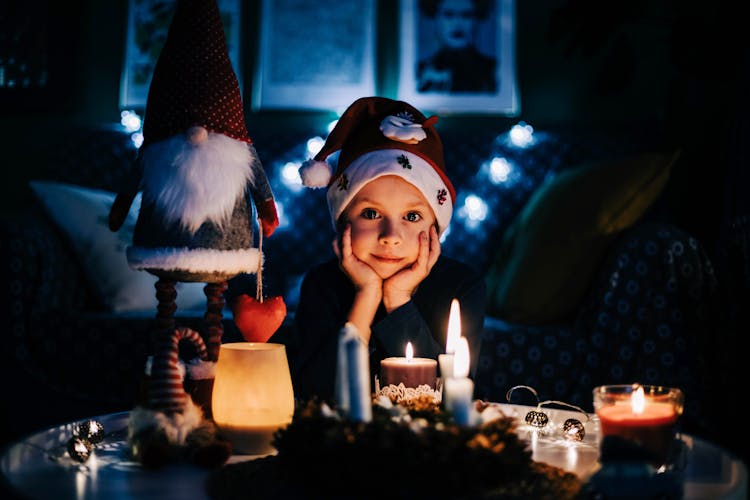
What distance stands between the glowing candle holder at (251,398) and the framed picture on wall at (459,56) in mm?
2540

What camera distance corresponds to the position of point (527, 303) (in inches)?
87.2

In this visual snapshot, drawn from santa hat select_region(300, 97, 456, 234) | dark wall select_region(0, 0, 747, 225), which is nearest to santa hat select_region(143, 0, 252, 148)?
santa hat select_region(300, 97, 456, 234)

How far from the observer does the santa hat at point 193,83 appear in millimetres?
1071

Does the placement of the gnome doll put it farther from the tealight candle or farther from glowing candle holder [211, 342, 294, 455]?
the tealight candle

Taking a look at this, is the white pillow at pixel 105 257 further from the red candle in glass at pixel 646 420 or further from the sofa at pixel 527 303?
the red candle in glass at pixel 646 420

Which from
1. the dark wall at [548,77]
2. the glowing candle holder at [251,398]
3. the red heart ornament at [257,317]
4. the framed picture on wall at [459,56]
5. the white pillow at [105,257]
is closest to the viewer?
the glowing candle holder at [251,398]

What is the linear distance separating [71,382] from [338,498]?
1.70 meters

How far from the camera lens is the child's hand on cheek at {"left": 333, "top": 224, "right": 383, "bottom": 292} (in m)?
1.44

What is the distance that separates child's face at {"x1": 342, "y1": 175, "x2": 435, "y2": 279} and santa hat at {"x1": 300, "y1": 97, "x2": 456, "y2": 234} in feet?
0.07

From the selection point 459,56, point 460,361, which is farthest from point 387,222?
point 459,56

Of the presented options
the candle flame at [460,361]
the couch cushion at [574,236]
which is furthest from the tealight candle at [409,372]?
the couch cushion at [574,236]

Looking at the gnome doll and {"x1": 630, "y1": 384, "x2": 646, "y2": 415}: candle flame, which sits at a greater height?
the gnome doll

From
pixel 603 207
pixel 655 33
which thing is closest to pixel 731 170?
pixel 603 207

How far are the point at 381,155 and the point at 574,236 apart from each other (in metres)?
0.97
